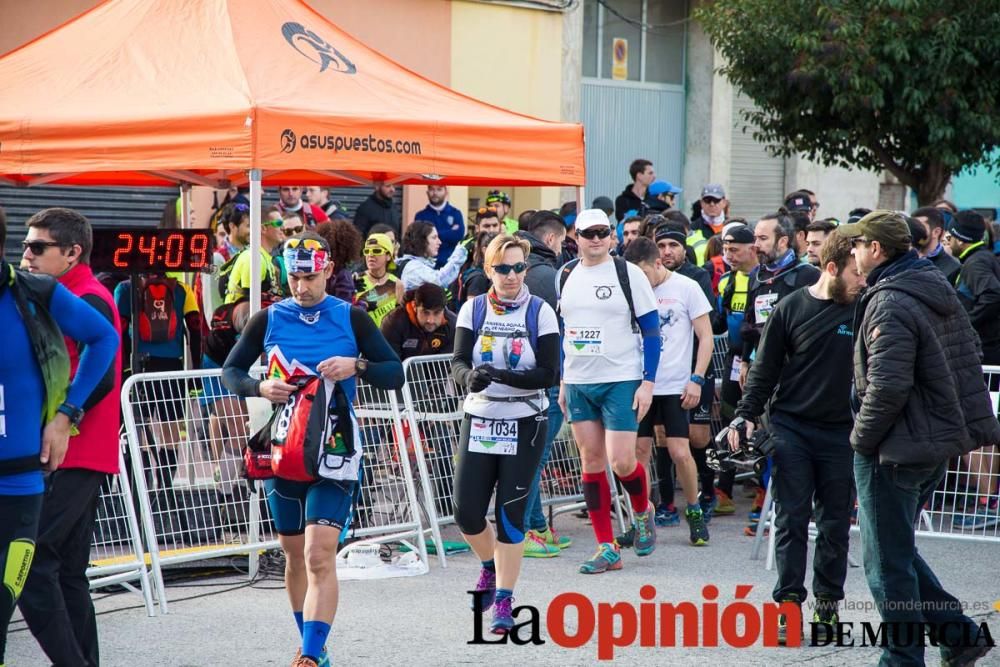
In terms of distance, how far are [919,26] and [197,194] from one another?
327 inches

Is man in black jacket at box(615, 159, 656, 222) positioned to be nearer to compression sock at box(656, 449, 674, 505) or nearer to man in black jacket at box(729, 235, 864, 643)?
compression sock at box(656, 449, 674, 505)

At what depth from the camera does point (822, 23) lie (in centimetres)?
1590

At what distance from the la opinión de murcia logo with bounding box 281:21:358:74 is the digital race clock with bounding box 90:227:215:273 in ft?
4.66

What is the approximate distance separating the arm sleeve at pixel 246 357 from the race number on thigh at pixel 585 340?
2.46m

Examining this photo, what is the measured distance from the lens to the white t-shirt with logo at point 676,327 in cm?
906

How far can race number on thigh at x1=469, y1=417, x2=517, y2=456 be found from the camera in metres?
6.80

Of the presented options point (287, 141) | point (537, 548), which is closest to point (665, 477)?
point (537, 548)

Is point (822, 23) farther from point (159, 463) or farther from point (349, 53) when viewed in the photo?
point (159, 463)

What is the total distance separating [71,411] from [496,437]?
239 cm

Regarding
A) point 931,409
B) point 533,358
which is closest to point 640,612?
point 533,358

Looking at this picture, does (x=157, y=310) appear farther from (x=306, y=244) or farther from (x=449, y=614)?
(x=306, y=244)

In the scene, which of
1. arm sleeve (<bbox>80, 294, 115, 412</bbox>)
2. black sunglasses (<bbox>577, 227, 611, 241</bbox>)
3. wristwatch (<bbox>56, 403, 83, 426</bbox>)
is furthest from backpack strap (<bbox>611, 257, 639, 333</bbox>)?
wristwatch (<bbox>56, 403, 83, 426</bbox>)

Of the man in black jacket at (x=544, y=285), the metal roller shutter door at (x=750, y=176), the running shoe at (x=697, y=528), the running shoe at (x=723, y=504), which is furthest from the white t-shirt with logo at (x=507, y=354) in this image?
the metal roller shutter door at (x=750, y=176)

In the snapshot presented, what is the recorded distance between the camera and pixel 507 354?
6855 mm
